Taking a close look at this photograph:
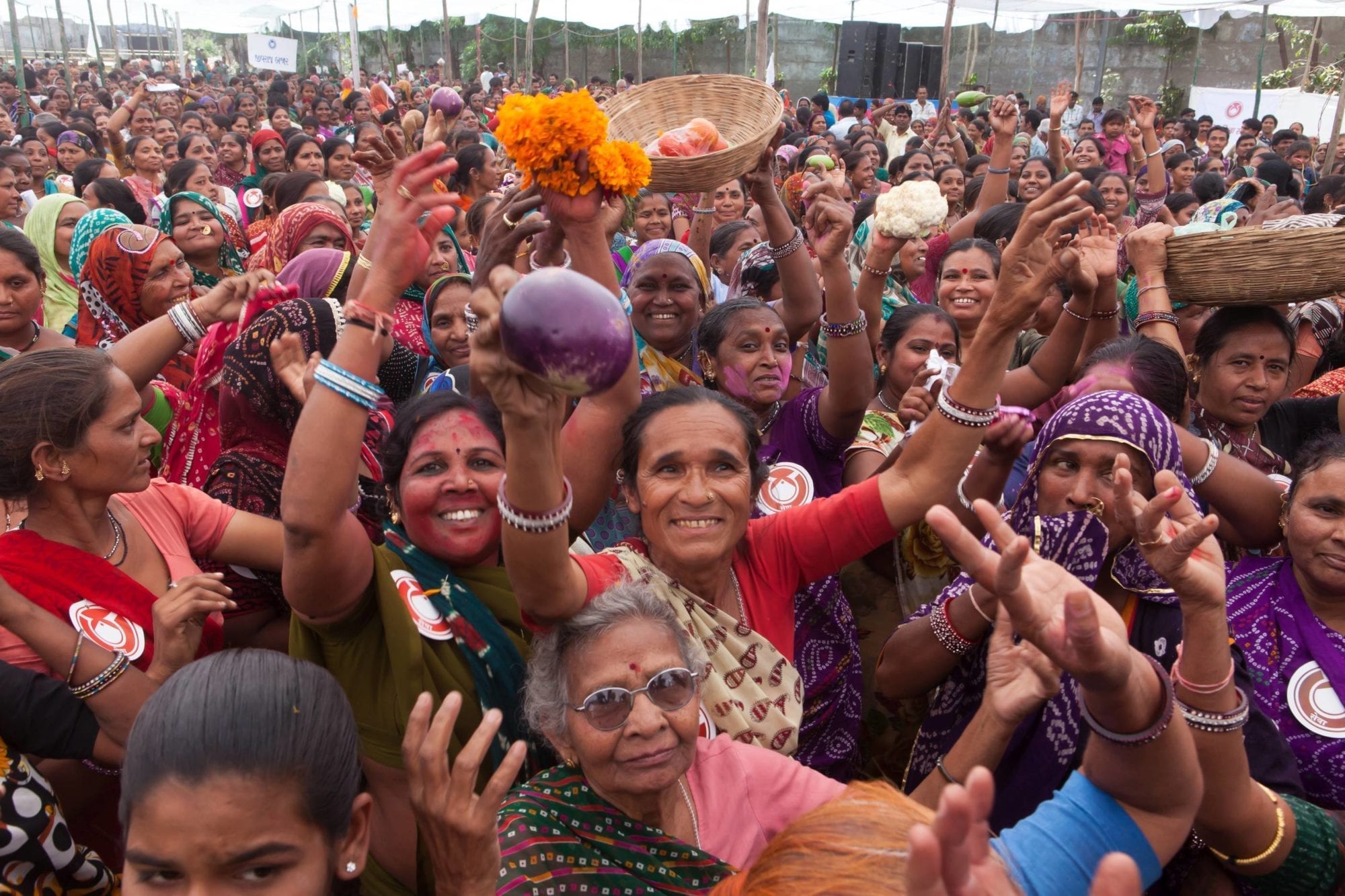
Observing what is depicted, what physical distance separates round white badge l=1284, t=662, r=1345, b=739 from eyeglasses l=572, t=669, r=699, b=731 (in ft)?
4.70

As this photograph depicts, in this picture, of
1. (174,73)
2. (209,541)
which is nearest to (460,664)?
(209,541)

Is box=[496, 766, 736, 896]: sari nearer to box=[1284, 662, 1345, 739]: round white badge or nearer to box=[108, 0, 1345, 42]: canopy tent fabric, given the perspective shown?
box=[1284, 662, 1345, 739]: round white badge

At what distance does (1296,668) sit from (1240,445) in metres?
1.37

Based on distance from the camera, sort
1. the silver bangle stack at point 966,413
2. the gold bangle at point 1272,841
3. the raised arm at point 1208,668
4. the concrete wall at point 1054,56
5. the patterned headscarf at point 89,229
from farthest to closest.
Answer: the concrete wall at point 1054,56 < the patterned headscarf at point 89,229 < the silver bangle stack at point 966,413 < the gold bangle at point 1272,841 < the raised arm at point 1208,668

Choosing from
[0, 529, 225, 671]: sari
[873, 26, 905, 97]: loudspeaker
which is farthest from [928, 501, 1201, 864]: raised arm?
[873, 26, 905, 97]: loudspeaker

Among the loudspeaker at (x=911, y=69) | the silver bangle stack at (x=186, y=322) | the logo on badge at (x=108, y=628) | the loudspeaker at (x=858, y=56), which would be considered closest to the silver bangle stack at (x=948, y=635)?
the logo on badge at (x=108, y=628)

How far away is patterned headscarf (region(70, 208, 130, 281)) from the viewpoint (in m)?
4.57

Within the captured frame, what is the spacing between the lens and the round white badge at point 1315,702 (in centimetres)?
225

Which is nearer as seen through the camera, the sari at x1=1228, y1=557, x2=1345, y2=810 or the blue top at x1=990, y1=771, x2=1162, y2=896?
the blue top at x1=990, y1=771, x2=1162, y2=896

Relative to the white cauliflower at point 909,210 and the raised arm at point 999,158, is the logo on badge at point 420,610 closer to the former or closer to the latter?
the white cauliflower at point 909,210

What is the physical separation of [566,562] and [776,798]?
25.4 inches

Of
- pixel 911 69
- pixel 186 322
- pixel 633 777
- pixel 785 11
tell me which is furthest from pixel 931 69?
pixel 633 777

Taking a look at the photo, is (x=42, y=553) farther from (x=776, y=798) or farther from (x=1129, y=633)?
(x=1129, y=633)

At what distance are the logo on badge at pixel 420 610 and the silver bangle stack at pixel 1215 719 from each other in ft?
4.71
